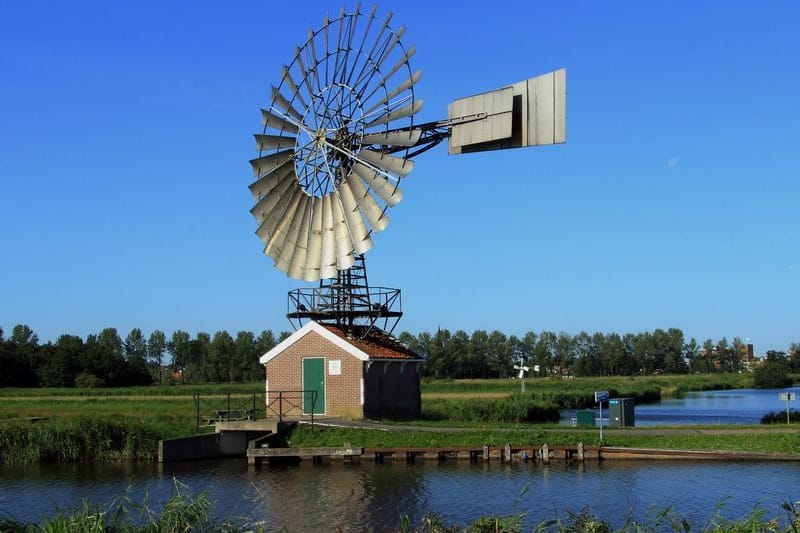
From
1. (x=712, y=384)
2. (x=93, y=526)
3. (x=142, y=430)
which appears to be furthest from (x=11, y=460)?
(x=712, y=384)

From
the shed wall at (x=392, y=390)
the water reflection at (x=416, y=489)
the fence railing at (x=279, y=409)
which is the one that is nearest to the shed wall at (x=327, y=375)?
the fence railing at (x=279, y=409)

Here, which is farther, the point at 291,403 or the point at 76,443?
the point at 291,403

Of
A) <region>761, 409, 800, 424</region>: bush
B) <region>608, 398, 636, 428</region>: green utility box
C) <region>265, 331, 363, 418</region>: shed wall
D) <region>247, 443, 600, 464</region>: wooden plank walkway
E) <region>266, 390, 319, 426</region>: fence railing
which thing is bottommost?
<region>247, 443, 600, 464</region>: wooden plank walkway

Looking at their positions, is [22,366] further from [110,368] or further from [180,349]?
[180,349]

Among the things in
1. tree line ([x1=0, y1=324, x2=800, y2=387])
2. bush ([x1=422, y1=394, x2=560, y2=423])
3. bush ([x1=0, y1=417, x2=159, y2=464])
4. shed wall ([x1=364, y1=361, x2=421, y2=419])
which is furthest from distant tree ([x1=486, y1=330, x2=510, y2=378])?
bush ([x1=0, y1=417, x2=159, y2=464])

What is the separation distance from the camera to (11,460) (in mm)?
33344

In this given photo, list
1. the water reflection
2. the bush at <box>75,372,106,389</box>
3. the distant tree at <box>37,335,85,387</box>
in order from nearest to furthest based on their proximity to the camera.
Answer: the water reflection < the bush at <box>75,372,106,389</box> < the distant tree at <box>37,335,85,387</box>

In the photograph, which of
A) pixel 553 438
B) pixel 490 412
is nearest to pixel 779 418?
pixel 490 412

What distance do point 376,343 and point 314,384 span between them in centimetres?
367

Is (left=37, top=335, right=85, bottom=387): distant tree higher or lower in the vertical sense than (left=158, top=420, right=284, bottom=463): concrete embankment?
higher

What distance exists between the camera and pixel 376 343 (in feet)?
129

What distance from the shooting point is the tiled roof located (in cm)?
3712

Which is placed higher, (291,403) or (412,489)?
(291,403)

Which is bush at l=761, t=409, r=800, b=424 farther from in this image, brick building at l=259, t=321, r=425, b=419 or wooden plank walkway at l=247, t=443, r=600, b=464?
brick building at l=259, t=321, r=425, b=419
